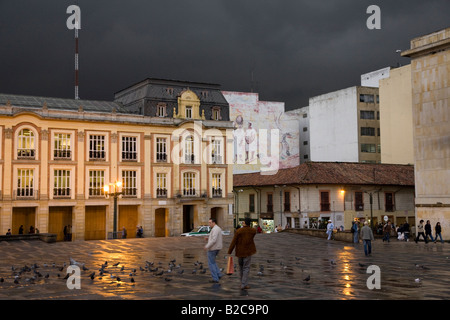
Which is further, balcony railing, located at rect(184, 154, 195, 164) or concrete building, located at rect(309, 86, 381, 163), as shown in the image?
concrete building, located at rect(309, 86, 381, 163)

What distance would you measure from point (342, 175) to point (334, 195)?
6.90 ft

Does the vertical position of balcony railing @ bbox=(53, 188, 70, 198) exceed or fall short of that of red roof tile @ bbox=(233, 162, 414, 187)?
it falls short

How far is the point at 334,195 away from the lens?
5028cm

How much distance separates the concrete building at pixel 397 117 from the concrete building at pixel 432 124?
973 inches

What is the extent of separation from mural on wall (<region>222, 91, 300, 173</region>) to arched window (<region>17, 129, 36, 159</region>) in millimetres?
37077

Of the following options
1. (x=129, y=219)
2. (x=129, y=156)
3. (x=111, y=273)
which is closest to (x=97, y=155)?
(x=129, y=156)

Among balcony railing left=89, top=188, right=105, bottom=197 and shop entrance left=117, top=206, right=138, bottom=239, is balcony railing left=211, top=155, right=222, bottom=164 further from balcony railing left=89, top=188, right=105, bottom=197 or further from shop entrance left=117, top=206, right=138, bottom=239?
balcony railing left=89, top=188, right=105, bottom=197

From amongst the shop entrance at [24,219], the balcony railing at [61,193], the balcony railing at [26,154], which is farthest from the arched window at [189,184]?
the balcony railing at [26,154]

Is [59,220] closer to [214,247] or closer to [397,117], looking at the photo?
[214,247]

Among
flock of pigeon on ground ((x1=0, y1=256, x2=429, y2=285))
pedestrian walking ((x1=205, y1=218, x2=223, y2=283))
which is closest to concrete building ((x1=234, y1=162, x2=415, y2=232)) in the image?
flock of pigeon on ground ((x1=0, y1=256, x2=429, y2=285))

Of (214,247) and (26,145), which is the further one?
(26,145)

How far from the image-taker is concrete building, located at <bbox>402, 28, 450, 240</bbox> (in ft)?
110

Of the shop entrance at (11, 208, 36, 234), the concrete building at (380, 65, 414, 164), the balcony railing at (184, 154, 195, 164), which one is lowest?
the shop entrance at (11, 208, 36, 234)

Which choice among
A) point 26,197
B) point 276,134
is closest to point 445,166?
point 26,197
